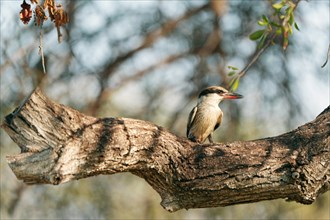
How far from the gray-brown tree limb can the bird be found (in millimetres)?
2761

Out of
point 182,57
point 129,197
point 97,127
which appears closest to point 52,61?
point 182,57

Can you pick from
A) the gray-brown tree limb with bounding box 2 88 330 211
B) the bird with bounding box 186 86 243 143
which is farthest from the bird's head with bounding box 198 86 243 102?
the gray-brown tree limb with bounding box 2 88 330 211

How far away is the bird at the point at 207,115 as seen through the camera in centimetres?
708

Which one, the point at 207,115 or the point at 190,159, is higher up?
the point at 190,159

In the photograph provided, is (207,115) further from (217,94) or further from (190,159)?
(190,159)

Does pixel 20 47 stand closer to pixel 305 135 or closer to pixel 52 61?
pixel 52 61

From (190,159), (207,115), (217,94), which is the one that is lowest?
(207,115)

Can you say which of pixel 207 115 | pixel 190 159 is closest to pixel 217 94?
pixel 207 115

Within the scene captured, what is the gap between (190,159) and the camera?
164 inches

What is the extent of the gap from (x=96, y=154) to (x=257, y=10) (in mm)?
5701

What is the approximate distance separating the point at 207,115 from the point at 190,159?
2965mm

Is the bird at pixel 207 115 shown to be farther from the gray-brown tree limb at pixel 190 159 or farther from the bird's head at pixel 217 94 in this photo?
the gray-brown tree limb at pixel 190 159

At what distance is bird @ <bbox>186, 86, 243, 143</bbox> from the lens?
7078 mm

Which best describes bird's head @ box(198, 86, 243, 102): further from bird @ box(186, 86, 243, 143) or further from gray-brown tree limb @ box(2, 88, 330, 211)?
gray-brown tree limb @ box(2, 88, 330, 211)
